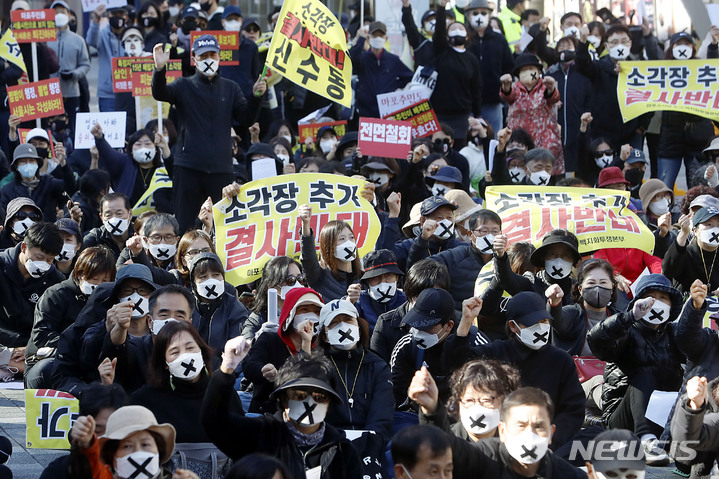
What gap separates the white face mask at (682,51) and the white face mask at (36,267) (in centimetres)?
860

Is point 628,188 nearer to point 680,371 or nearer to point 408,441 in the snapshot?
point 680,371

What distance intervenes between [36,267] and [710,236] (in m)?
5.37

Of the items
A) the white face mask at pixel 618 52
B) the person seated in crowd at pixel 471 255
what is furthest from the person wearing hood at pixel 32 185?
the white face mask at pixel 618 52

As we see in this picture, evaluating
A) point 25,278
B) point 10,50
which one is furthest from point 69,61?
point 25,278

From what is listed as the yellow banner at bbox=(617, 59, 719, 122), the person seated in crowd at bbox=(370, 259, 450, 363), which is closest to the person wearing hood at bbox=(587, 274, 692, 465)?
the person seated in crowd at bbox=(370, 259, 450, 363)

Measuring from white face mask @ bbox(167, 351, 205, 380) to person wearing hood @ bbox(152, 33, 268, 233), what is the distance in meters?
5.08

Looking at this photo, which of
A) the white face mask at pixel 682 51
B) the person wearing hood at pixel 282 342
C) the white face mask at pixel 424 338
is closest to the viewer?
the person wearing hood at pixel 282 342

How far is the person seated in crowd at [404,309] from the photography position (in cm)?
827

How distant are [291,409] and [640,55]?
1213cm

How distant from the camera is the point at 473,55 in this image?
15.0 m

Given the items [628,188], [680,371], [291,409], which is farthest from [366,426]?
[628,188]

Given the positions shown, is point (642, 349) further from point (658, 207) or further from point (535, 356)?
point (658, 207)

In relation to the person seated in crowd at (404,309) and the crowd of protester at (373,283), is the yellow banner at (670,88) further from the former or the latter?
the person seated in crowd at (404,309)

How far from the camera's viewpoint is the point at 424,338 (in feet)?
25.1
